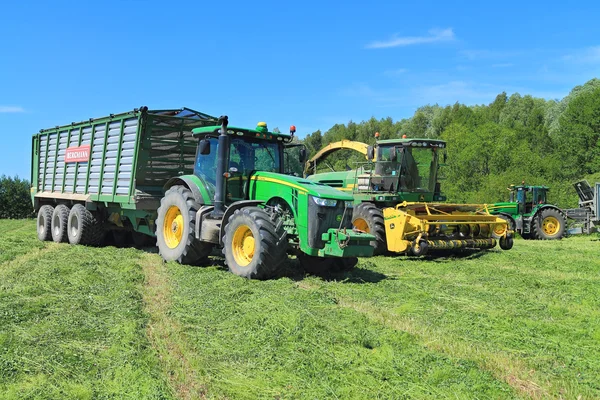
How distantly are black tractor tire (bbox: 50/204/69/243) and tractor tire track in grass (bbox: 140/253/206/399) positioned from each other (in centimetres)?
658

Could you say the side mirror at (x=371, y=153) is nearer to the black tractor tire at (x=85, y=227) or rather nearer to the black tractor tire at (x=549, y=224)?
the black tractor tire at (x=85, y=227)

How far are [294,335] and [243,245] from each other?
139 inches

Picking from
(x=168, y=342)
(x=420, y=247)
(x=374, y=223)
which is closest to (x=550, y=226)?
(x=374, y=223)

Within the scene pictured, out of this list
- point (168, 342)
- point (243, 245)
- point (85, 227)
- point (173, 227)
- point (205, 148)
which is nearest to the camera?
point (168, 342)

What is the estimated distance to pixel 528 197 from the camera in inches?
715

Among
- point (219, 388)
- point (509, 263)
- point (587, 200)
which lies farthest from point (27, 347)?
point (587, 200)

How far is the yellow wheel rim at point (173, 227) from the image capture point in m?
9.46

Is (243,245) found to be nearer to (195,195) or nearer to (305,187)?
(305,187)

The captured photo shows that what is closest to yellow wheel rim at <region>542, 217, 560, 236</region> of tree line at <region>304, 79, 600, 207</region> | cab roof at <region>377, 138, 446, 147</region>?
cab roof at <region>377, 138, 446, 147</region>

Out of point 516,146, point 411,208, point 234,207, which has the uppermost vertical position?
point 516,146

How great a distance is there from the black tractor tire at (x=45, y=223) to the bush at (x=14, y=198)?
20309 millimetres

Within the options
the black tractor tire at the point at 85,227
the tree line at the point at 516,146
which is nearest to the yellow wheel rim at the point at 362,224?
the black tractor tire at the point at 85,227

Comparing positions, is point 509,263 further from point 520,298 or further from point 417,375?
point 417,375

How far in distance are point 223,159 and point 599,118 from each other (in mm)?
38166
